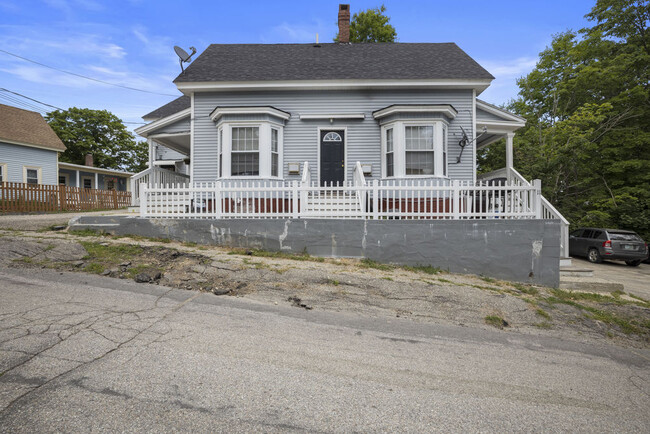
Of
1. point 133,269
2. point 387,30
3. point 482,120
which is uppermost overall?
point 387,30

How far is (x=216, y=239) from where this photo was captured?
27.4 ft

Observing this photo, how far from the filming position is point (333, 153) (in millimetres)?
11820

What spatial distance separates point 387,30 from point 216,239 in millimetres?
27058

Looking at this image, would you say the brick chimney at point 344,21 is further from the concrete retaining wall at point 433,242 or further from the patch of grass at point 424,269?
the patch of grass at point 424,269

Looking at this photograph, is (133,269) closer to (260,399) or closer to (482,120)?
(260,399)

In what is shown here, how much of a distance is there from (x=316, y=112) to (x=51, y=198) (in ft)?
45.4

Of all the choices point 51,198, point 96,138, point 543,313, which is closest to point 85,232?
point 543,313

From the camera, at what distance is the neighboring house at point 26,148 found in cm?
2141

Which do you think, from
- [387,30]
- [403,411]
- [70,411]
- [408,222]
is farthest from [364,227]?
[387,30]

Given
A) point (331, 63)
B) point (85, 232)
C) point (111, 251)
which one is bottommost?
point (111, 251)

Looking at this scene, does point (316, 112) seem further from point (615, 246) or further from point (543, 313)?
point (615, 246)

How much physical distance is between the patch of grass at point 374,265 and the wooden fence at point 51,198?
49.4 ft

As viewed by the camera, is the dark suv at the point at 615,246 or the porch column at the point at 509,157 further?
the dark suv at the point at 615,246

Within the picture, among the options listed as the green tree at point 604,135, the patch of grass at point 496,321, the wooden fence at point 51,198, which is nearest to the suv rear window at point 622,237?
the green tree at point 604,135
